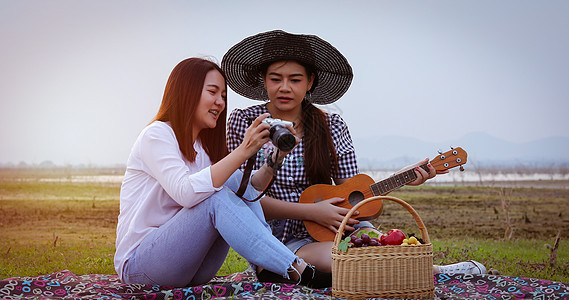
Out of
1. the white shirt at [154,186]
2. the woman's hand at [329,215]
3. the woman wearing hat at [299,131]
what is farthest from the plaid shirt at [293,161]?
the white shirt at [154,186]

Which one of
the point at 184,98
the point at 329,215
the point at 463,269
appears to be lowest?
the point at 463,269

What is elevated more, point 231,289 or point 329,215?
point 329,215

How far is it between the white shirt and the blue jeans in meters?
Result: 0.06

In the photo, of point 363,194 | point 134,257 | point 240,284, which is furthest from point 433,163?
point 134,257

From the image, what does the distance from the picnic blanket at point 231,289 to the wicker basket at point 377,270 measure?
133 mm

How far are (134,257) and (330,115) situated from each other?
1704 millimetres

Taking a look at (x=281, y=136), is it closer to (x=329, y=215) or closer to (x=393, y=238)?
(x=393, y=238)

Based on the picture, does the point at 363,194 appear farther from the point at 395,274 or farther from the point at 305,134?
the point at 395,274

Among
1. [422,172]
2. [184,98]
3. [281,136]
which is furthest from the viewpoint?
[422,172]

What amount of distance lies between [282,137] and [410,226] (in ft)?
18.6

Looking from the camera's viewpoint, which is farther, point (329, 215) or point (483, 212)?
point (483, 212)

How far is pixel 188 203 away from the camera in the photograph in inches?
96.0

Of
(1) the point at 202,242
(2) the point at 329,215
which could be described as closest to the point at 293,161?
(2) the point at 329,215

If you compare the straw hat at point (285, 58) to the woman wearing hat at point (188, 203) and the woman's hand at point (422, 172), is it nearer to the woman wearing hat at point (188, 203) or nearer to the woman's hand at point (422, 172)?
the woman wearing hat at point (188, 203)
